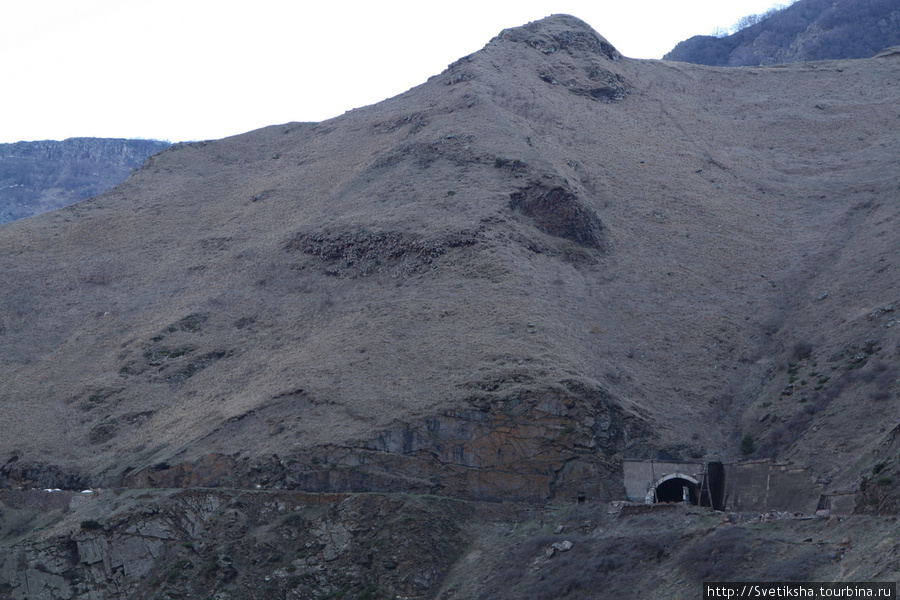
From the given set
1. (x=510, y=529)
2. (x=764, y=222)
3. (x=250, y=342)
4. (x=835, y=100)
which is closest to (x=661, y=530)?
(x=510, y=529)

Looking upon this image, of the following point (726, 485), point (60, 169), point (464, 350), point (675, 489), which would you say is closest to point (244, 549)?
point (464, 350)

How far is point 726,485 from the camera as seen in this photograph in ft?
98.5

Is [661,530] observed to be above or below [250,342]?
below

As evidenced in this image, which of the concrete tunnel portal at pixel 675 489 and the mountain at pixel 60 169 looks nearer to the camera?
the concrete tunnel portal at pixel 675 489

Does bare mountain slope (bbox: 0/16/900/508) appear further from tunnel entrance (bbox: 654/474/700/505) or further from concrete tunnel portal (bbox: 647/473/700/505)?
tunnel entrance (bbox: 654/474/700/505)

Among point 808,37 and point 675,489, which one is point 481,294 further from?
point 808,37

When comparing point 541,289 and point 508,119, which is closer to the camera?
point 541,289

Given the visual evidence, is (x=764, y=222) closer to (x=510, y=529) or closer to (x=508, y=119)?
(x=508, y=119)

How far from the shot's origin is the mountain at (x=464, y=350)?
1114 inches

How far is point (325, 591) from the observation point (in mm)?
27969

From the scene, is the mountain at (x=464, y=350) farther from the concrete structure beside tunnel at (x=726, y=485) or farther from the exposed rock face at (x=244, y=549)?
the concrete structure beside tunnel at (x=726, y=485)

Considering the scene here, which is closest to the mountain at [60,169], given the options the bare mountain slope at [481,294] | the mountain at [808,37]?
the bare mountain slope at [481,294]

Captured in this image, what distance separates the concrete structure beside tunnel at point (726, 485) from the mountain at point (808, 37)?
71264 millimetres

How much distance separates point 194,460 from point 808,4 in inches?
3649
